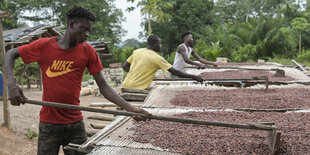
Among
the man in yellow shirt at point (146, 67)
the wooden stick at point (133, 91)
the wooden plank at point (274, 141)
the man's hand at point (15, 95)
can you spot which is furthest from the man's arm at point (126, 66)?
the wooden plank at point (274, 141)

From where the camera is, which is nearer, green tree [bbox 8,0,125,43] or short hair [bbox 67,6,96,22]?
short hair [bbox 67,6,96,22]

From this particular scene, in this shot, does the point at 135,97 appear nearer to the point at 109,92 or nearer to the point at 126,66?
the point at 126,66

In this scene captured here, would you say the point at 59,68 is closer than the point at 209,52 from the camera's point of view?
→ Yes

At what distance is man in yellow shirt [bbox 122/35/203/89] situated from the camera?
141 inches

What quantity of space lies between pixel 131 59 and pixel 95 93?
23.4 ft

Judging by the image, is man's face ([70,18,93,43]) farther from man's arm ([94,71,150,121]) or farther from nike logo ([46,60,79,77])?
man's arm ([94,71,150,121])

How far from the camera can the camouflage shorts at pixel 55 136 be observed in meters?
1.85

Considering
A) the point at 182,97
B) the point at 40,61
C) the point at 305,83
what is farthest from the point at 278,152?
the point at 305,83

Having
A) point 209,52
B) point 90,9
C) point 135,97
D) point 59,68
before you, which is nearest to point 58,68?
point 59,68

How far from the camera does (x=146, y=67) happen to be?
363cm

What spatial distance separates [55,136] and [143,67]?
1.89m

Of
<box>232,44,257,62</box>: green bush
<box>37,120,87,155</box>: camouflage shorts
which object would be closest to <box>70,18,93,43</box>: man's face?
<box>37,120,87,155</box>: camouflage shorts

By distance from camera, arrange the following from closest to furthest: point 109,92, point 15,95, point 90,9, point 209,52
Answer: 1. point 15,95
2. point 109,92
3. point 209,52
4. point 90,9

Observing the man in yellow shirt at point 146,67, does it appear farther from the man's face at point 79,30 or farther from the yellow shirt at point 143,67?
the man's face at point 79,30
